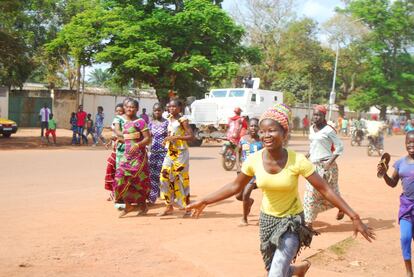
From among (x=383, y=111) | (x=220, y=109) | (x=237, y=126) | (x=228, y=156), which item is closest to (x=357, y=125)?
A: (x=220, y=109)

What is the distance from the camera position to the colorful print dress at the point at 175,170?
7.30m

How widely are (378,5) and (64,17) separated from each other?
28.7 metres

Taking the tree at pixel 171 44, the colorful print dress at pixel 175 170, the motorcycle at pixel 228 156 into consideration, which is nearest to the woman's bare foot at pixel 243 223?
the colorful print dress at pixel 175 170

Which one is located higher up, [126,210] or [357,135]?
[357,135]

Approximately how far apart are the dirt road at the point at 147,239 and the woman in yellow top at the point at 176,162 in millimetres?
355

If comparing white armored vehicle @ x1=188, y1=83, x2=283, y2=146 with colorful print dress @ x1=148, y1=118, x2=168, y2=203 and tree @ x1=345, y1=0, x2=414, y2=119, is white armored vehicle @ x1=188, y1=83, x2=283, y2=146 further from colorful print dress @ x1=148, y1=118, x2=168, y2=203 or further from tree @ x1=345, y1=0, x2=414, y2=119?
tree @ x1=345, y1=0, x2=414, y2=119

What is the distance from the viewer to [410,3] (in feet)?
150

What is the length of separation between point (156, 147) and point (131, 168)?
1.01 metres

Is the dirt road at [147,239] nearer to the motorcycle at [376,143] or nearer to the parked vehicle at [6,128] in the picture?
the motorcycle at [376,143]

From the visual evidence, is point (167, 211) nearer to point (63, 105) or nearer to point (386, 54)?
point (63, 105)

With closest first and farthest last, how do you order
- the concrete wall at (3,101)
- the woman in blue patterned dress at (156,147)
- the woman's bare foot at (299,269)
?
the woman's bare foot at (299,269), the woman in blue patterned dress at (156,147), the concrete wall at (3,101)

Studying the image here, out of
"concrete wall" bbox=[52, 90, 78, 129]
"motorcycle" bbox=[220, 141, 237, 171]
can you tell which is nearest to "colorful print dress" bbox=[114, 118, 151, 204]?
"motorcycle" bbox=[220, 141, 237, 171]

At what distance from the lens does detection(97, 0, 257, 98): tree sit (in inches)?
901

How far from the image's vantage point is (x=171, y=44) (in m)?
24.5
